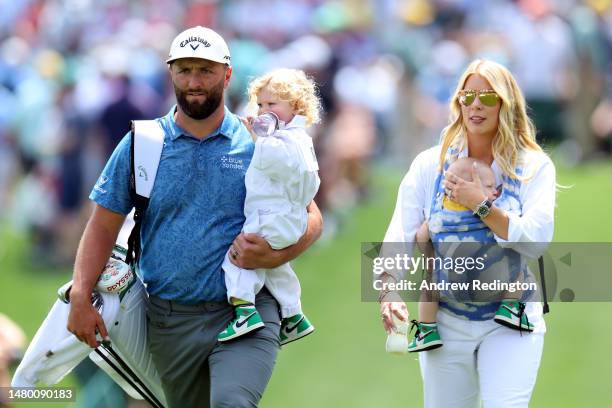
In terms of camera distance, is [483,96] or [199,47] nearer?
[199,47]

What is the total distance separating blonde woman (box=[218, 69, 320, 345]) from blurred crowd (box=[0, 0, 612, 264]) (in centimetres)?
931

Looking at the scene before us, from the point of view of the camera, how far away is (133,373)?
21.0 ft

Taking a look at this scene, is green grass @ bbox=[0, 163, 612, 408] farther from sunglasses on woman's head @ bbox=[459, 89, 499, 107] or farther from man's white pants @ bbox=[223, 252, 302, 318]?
sunglasses on woman's head @ bbox=[459, 89, 499, 107]

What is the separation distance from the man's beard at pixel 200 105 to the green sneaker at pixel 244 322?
876 millimetres

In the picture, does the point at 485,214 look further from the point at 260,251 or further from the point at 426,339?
the point at 260,251

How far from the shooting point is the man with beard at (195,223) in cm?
600

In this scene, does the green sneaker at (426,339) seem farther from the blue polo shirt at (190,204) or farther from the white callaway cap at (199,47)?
the white callaway cap at (199,47)

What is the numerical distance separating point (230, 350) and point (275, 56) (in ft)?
35.5

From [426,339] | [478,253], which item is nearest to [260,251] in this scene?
[426,339]

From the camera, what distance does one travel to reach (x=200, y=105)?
19.7 feet

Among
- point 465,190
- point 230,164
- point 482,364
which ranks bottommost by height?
point 482,364

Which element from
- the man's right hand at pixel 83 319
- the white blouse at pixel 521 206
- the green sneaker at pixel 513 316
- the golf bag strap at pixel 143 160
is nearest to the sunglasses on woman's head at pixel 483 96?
the white blouse at pixel 521 206

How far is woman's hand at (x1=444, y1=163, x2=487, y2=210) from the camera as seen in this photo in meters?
5.89

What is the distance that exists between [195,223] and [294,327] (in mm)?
743
